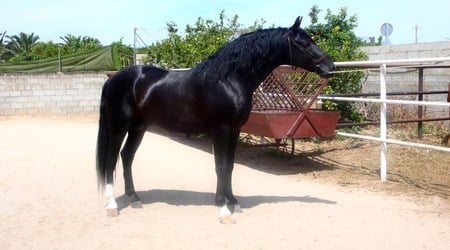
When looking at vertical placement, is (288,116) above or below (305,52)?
below

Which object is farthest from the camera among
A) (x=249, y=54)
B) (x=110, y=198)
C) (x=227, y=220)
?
(x=110, y=198)

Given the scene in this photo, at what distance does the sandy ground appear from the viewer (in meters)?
3.67

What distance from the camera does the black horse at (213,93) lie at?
4.23 metres

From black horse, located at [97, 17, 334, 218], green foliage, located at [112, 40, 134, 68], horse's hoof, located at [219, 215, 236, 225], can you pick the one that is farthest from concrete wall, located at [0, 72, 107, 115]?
horse's hoof, located at [219, 215, 236, 225]

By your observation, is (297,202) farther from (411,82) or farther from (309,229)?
(411,82)

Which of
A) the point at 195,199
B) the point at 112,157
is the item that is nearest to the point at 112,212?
the point at 112,157

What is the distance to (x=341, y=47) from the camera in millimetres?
9227

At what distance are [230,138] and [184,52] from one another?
649cm

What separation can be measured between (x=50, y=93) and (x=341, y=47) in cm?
874

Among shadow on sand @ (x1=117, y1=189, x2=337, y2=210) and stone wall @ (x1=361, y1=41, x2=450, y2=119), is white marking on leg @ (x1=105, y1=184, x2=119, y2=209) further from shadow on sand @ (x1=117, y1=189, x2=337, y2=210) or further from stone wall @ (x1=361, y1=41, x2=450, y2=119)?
stone wall @ (x1=361, y1=41, x2=450, y2=119)

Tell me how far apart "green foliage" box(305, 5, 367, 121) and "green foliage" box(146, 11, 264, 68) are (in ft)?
5.28

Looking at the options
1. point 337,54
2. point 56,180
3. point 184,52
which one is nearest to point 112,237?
point 56,180

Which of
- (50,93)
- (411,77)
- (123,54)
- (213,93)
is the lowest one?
(50,93)

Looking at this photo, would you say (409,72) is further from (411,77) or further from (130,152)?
(130,152)
